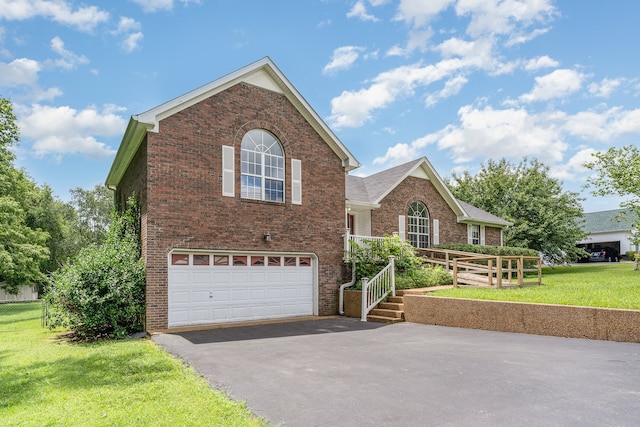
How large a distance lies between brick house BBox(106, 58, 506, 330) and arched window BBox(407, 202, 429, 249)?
6407 mm

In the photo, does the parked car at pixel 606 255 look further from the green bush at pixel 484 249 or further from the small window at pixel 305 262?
the small window at pixel 305 262

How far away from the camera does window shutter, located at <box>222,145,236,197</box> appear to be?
12.5m

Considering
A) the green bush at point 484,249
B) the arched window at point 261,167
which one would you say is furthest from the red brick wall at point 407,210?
the arched window at point 261,167

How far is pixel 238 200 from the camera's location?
41.5 ft

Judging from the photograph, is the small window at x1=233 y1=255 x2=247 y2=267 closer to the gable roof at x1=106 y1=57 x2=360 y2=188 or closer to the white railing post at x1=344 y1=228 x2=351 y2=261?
the white railing post at x1=344 y1=228 x2=351 y2=261

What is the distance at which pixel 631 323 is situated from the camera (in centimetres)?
836

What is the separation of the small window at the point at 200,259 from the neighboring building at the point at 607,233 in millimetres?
40211

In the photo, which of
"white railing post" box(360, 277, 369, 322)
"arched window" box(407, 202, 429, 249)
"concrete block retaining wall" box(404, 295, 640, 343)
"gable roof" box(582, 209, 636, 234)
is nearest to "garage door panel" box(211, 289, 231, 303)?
"white railing post" box(360, 277, 369, 322)

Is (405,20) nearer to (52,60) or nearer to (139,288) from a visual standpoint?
(139,288)

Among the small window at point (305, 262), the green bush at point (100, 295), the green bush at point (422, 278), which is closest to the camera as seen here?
the green bush at point (100, 295)

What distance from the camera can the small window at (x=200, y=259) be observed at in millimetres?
11953

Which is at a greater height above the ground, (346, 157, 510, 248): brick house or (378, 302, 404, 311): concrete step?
(346, 157, 510, 248): brick house

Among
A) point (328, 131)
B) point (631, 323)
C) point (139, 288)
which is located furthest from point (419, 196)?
point (139, 288)

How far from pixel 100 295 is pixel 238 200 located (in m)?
4.54
